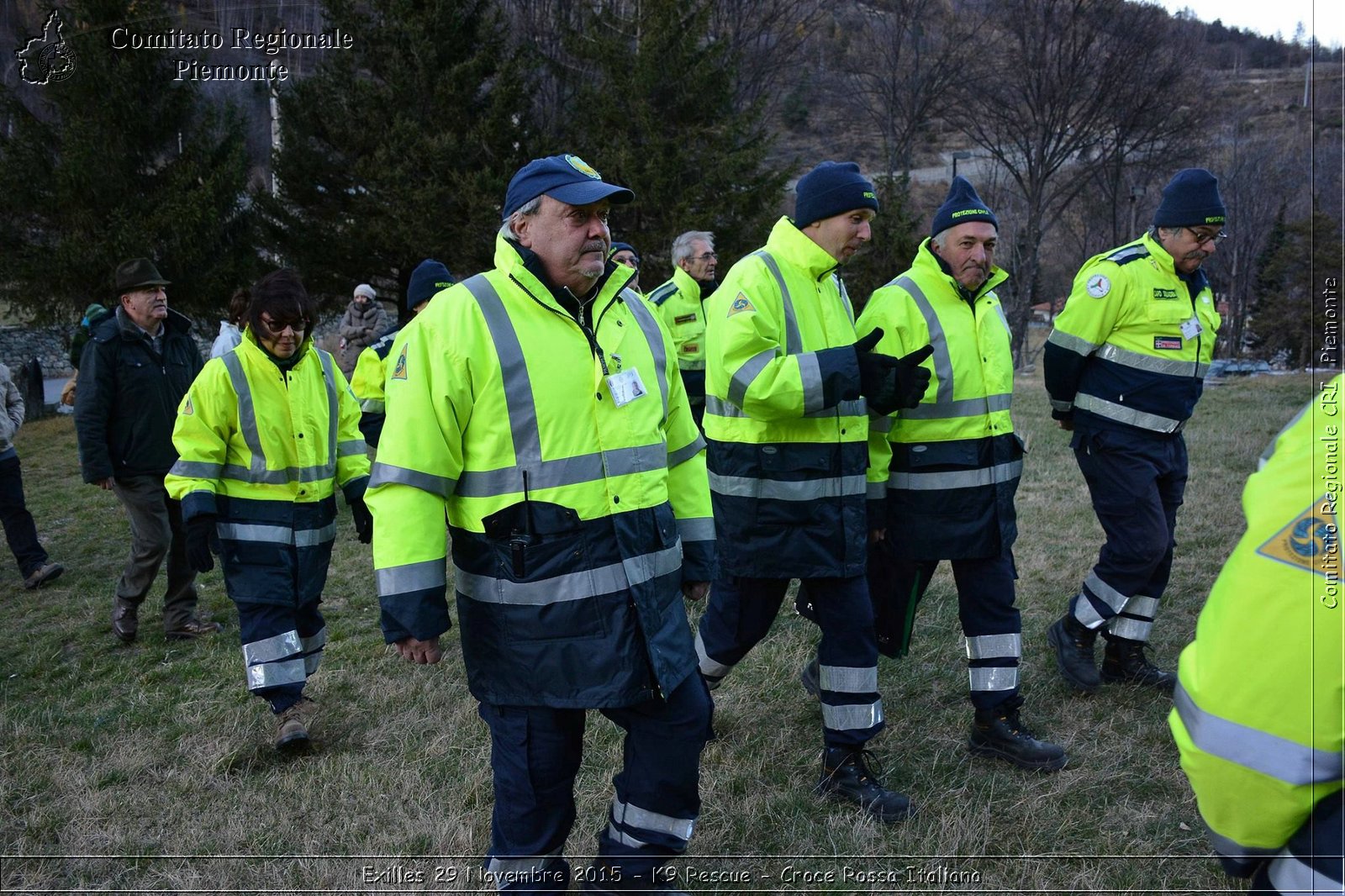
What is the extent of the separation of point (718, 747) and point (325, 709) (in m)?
2.01

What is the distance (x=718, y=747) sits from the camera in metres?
4.18

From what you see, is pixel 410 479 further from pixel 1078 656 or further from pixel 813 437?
pixel 1078 656

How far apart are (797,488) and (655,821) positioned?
1329 mm

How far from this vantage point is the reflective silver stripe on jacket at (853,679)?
3693mm

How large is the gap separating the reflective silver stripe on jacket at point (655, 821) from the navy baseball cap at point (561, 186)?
1.68 meters

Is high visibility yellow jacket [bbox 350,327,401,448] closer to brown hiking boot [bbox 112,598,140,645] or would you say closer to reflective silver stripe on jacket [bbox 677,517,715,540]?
brown hiking boot [bbox 112,598,140,645]

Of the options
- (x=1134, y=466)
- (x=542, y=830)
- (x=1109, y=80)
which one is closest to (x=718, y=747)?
(x=542, y=830)

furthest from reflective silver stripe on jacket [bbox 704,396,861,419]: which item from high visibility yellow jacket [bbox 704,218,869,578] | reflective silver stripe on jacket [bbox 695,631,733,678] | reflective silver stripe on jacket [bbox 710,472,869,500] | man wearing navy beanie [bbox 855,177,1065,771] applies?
reflective silver stripe on jacket [bbox 695,631,733,678]

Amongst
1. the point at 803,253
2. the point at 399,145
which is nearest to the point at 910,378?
the point at 803,253

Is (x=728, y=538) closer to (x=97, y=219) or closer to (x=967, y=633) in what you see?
(x=967, y=633)

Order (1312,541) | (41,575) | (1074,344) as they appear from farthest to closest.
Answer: (41,575)
(1074,344)
(1312,541)

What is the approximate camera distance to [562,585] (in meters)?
2.53

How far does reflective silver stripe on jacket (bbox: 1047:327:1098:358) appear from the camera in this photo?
4.64 metres

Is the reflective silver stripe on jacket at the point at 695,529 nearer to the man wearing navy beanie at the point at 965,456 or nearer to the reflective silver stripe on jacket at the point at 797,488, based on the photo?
the reflective silver stripe on jacket at the point at 797,488
